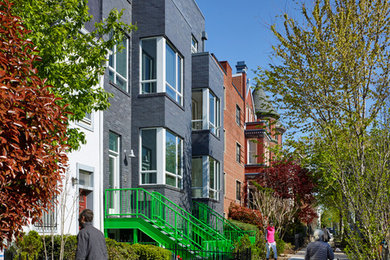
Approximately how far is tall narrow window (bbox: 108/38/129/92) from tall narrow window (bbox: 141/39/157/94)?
2.09 ft

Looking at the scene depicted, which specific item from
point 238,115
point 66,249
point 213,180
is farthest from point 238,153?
point 66,249

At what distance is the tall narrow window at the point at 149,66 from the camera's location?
61.2 ft

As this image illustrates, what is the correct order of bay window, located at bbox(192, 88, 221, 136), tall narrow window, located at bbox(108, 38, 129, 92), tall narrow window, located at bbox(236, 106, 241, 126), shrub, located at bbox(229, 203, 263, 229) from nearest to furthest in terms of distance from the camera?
1. tall narrow window, located at bbox(108, 38, 129, 92)
2. bay window, located at bbox(192, 88, 221, 136)
3. shrub, located at bbox(229, 203, 263, 229)
4. tall narrow window, located at bbox(236, 106, 241, 126)

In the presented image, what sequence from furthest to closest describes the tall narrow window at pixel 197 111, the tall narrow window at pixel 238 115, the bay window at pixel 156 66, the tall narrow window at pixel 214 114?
the tall narrow window at pixel 238 115 → the tall narrow window at pixel 214 114 → the tall narrow window at pixel 197 111 → the bay window at pixel 156 66

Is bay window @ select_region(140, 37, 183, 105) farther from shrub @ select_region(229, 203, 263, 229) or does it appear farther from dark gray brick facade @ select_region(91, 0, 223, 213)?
shrub @ select_region(229, 203, 263, 229)

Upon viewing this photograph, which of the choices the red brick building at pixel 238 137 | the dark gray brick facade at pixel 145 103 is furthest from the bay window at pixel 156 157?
the red brick building at pixel 238 137

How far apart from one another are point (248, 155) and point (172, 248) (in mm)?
22209

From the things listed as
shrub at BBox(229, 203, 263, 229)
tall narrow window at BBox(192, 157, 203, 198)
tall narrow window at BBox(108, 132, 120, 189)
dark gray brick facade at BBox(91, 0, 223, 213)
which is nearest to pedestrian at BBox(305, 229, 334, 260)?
dark gray brick facade at BBox(91, 0, 223, 213)

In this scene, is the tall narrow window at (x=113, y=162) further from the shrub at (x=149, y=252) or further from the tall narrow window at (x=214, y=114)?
the tall narrow window at (x=214, y=114)

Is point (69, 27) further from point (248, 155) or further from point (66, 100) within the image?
point (248, 155)

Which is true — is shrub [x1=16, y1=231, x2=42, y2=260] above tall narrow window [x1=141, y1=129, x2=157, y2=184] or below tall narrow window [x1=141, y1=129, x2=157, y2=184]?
below

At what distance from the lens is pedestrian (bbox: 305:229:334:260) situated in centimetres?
934

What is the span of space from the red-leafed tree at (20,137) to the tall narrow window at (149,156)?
11.7 m

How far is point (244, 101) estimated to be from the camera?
123 feet
